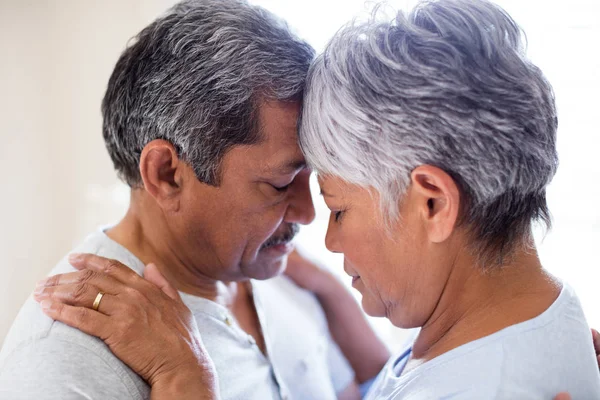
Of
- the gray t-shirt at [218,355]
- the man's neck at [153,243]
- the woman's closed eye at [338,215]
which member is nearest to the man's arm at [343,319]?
the gray t-shirt at [218,355]

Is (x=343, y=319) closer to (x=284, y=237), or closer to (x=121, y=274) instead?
(x=284, y=237)

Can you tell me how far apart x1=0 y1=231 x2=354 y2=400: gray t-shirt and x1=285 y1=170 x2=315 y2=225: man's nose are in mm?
276

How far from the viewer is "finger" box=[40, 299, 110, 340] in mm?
1231

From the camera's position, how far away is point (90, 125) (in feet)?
8.54

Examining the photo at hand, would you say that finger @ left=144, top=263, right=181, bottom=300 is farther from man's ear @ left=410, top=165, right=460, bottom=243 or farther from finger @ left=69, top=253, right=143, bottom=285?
man's ear @ left=410, top=165, right=460, bottom=243

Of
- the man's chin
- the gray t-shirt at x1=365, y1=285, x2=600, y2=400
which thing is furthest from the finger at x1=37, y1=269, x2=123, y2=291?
the gray t-shirt at x1=365, y1=285, x2=600, y2=400

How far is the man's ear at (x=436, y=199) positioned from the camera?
3.60 ft

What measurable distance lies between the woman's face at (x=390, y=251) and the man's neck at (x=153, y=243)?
423 mm

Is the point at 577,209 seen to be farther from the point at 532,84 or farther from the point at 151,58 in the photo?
the point at 151,58

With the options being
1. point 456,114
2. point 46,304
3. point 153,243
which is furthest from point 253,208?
point 456,114

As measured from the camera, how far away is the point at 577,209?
2428 millimetres

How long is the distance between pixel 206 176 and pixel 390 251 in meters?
0.47

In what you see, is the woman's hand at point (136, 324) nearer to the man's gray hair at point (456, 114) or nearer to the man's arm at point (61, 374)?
the man's arm at point (61, 374)

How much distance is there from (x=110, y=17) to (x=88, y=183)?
64cm
